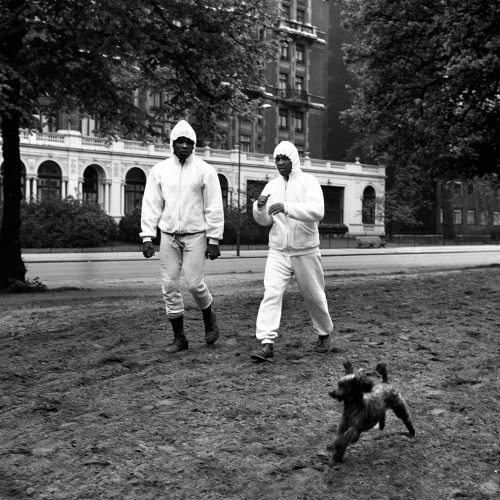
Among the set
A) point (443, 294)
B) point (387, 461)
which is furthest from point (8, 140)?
point (387, 461)

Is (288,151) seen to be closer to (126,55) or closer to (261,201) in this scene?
(261,201)

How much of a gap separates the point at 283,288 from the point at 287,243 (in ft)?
1.36

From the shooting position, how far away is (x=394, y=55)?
19.6 meters

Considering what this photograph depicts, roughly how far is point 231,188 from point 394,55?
36395 millimetres

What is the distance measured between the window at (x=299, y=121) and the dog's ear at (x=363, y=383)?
63395 mm

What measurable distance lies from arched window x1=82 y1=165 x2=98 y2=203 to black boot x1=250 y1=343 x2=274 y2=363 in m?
45.3

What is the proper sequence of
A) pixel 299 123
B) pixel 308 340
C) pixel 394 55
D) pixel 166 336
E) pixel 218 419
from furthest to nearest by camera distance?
pixel 299 123 → pixel 394 55 → pixel 166 336 → pixel 308 340 → pixel 218 419

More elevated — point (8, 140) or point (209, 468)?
point (8, 140)

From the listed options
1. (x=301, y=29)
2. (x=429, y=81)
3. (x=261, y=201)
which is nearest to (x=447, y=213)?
(x=301, y=29)

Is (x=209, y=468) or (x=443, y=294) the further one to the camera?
(x=443, y=294)

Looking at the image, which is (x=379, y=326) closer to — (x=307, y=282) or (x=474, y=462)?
(x=307, y=282)

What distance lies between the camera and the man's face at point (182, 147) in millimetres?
6141

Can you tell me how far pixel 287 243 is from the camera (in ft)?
19.6

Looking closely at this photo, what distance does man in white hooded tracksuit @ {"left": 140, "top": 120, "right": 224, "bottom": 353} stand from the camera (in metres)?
6.18
